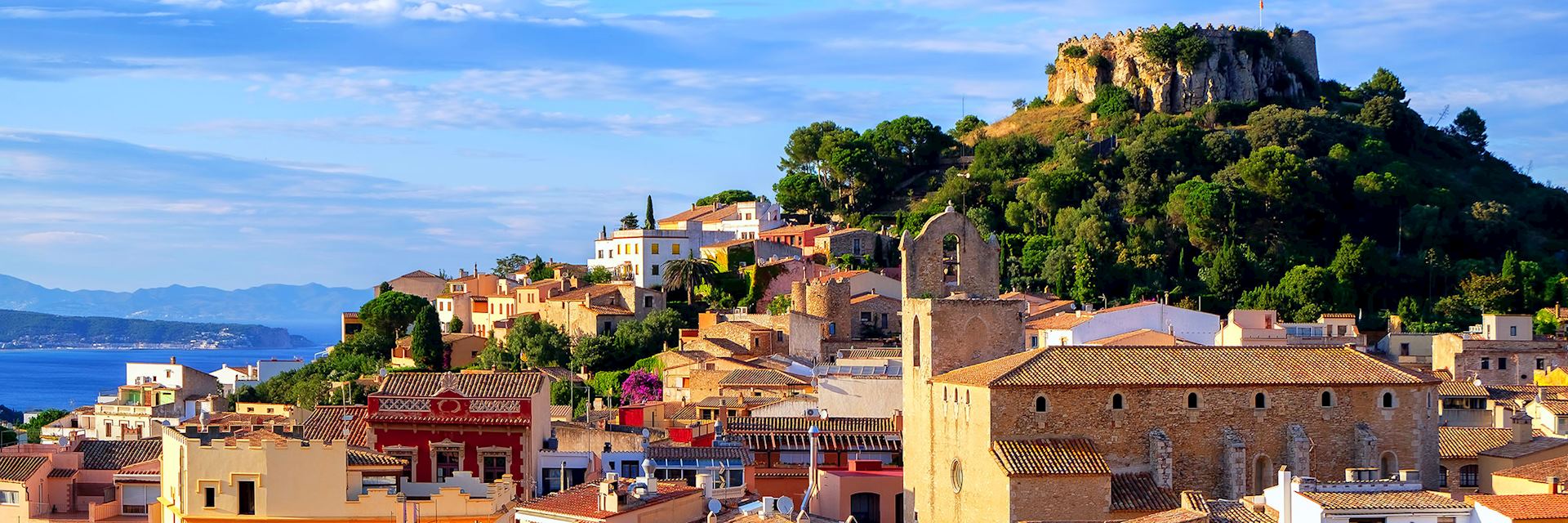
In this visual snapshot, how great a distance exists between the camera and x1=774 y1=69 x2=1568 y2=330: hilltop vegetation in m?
80.3

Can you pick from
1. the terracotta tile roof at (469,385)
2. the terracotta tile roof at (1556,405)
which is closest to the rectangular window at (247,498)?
the terracotta tile roof at (469,385)

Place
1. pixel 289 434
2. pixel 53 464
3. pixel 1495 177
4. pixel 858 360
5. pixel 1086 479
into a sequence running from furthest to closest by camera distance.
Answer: pixel 1495 177
pixel 858 360
pixel 53 464
pixel 1086 479
pixel 289 434

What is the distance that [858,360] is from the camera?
2287 inches

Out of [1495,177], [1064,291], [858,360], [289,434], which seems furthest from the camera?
[1495,177]

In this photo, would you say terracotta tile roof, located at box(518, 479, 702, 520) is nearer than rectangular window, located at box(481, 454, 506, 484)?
Yes

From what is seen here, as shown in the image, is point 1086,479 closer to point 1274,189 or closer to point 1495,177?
point 1274,189

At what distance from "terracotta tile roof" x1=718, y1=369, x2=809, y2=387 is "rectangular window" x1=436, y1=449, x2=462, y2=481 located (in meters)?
22.6

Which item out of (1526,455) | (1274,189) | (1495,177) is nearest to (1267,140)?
(1274,189)

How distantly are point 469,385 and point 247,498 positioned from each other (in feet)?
28.1

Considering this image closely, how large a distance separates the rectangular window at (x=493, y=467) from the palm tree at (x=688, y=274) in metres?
44.1

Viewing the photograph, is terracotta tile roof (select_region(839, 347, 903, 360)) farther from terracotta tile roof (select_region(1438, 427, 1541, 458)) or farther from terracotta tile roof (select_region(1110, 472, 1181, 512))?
terracotta tile roof (select_region(1110, 472, 1181, 512))

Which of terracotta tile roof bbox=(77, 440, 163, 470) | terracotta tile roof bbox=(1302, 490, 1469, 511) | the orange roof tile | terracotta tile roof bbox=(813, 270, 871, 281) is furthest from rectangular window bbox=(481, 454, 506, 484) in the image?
terracotta tile roof bbox=(813, 270, 871, 281)

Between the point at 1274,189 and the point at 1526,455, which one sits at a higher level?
the point at 1274,189

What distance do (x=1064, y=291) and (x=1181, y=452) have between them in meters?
43.7
